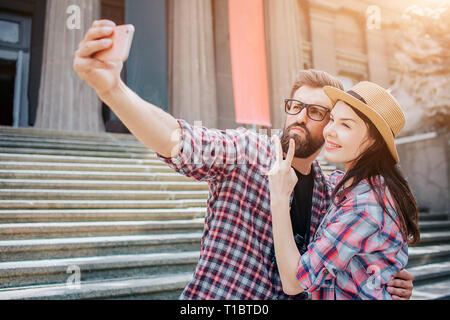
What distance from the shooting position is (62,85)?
8.49 m

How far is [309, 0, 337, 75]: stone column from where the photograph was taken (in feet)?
47.8

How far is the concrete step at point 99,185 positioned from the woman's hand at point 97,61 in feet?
12.8

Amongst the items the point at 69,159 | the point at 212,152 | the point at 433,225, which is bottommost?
the point at 433,225

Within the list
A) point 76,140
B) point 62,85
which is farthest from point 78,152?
point 62,85

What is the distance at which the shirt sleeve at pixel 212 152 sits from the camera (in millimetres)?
1228

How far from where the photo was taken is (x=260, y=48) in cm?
923

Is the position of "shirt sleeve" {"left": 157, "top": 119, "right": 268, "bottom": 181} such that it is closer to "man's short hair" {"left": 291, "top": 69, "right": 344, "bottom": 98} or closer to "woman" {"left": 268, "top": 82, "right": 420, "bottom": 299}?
"woman" {"left": 268, "top": 82, "right": 420, "bottom": 299}

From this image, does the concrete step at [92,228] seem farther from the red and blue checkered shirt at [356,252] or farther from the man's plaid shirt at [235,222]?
the red and blue checkered shirt at [356,252]

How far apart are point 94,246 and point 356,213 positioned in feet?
9.71

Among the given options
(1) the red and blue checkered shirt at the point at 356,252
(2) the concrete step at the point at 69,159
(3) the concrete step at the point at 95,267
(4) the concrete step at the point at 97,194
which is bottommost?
(3) the concrete step at the point at 95,267

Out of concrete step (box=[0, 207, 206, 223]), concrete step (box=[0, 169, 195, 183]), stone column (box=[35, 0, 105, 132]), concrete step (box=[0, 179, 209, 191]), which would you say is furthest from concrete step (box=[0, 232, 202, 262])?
stone column (box=[35, 0, 105, 132])

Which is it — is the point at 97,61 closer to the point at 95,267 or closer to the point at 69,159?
the point at 95,267

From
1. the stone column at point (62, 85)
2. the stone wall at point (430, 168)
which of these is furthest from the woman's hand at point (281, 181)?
the stone column at point (62, 85)
